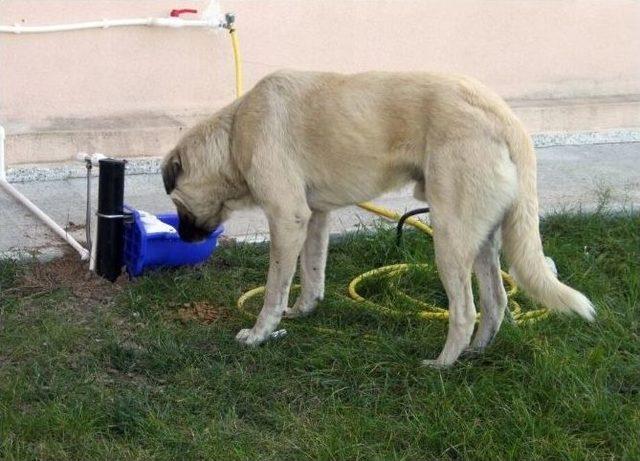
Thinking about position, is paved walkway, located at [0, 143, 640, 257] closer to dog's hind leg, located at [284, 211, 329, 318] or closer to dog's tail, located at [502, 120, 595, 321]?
dog's hind leg, located at [284, 211, 329, 318]

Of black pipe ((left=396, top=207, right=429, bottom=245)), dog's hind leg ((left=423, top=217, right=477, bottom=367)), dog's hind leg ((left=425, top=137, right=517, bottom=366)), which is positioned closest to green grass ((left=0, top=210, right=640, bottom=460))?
dog's hind leg ((left=423, top=217, right=477, bottom=367))

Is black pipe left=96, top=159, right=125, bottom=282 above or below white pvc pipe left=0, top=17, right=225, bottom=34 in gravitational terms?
below

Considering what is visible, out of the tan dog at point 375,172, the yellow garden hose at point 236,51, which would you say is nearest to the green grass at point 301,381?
the tan dog at point 375,172

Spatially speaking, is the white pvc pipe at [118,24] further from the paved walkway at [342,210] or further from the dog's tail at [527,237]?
the dog's tail at [527,237]

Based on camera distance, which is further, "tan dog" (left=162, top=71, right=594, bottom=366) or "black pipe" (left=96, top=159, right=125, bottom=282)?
"black pipe" (left=96, top=159, right=125, bottom=282)

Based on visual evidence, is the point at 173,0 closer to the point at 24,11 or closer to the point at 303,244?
the point at 24,11

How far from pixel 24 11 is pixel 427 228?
332cm

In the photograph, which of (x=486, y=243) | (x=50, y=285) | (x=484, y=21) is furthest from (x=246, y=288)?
(x=484, y=21)

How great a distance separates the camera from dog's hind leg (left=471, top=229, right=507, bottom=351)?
4.62 m

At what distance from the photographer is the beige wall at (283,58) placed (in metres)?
7.00

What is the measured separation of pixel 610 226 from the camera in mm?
6348

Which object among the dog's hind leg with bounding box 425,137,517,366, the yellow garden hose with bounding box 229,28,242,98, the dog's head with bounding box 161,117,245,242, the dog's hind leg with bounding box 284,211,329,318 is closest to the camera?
the dog's hind leg with bounding box 425,137,517,366

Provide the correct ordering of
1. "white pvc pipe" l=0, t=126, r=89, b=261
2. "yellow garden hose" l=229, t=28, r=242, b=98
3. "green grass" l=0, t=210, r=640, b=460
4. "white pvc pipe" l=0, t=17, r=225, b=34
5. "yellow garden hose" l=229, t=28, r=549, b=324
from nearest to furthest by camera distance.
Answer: "green grass" l=0, t=210, r=640, b=460 < "yellow garden hose" l=229, t=28, r=549, b=324 < "white pvc pipe" l=0, t=126, r=89, b=261 < "yellow garden hose" l=229, t=28, r=242, b=98 < "white pvc pipe" l=0, t=17, r=225, b=34

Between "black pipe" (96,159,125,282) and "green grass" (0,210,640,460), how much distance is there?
0.17 meters
